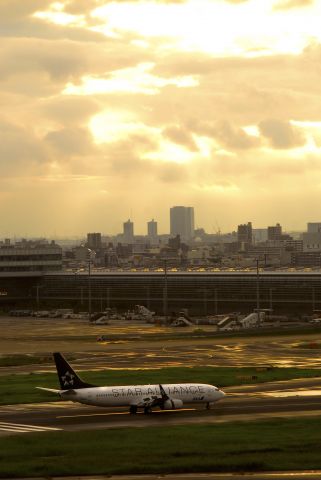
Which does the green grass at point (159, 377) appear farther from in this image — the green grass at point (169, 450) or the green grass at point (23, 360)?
the green grass at point (169, 450)

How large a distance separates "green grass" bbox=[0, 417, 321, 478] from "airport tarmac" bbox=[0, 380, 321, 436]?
402 cm

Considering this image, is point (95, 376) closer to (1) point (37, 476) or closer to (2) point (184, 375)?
(2) point (184, 375)

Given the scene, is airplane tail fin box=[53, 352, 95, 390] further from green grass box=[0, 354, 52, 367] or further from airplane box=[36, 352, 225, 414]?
green grass box=[0, 354, 52, 367]

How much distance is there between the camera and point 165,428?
7875 cm

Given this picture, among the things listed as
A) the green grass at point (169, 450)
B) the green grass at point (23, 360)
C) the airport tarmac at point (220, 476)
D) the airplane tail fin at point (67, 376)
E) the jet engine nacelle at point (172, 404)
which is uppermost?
the airplane tail fin at point (67, 376)

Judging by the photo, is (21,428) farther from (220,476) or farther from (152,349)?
(152,349)

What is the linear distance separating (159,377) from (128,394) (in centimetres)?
2259

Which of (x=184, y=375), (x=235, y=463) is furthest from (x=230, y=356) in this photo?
(x=235, y=463)

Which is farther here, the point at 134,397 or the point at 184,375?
the point at 184,375

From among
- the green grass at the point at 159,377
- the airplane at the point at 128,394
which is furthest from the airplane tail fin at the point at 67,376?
the green grass at the point at 159,377

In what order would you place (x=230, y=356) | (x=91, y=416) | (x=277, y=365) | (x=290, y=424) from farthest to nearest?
(x=230, y=356)
(x=277, y=365)
(x=91, y=416)
(x=290, y=424)

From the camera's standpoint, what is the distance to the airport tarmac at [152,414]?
3211 inches

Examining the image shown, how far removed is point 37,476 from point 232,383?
48.0 meters

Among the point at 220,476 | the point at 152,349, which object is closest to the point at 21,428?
the point at 220,476
